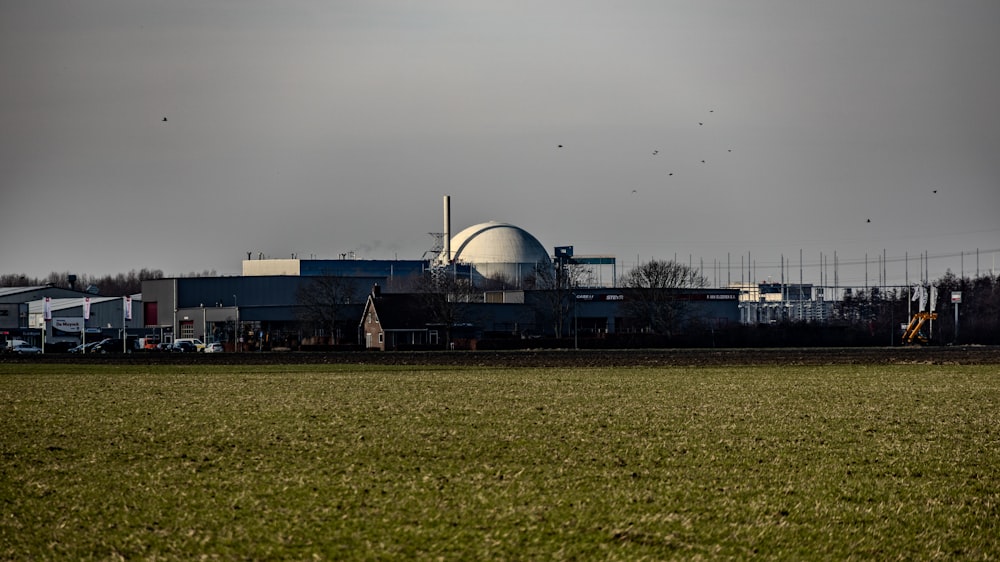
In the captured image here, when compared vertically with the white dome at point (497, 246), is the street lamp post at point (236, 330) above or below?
below

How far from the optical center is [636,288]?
134 m

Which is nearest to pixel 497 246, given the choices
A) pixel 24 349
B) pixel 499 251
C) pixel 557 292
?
pixel 499 251

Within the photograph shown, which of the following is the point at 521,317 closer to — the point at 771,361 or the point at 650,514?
the point at 771,361

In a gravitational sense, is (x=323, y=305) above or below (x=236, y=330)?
above

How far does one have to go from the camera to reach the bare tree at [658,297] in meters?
130

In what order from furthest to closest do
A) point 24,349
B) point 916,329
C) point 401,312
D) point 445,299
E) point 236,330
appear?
point 236,330 → point 445,299 → point 401,312 → point 916,329 → point 24,349

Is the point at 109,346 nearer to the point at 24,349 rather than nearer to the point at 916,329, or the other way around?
the point at 24,349

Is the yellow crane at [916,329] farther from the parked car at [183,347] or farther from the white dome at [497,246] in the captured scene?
the white dome at [497,246]

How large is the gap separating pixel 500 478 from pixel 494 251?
16232 centimetres

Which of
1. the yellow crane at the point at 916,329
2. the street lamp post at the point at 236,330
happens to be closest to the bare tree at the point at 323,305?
the street lamp post at the point at 236,330

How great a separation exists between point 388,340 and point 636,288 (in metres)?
31.6

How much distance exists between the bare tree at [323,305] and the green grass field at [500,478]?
330 ft

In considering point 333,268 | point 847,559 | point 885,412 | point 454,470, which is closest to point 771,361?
point 885,412

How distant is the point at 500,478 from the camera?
16.7m
